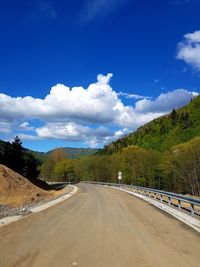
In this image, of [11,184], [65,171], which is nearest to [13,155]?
[11,184]

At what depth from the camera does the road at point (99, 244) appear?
8.22 m

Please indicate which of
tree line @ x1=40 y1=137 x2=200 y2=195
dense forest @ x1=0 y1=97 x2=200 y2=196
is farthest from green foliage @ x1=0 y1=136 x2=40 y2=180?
tree line @ x1=40 y1=137 x2=200 y2=195

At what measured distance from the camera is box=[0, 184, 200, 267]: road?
27.0 feet

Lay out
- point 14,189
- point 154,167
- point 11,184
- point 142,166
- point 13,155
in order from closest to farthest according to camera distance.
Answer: point 14,189 → point 11,184 → point 13,155 → point 154,167 → point 142,166

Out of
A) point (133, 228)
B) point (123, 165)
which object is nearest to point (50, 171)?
point (123, 165)

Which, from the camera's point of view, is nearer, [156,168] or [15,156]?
[15,156]

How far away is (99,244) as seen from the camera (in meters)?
10.3

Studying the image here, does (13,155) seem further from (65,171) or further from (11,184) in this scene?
(65,171)

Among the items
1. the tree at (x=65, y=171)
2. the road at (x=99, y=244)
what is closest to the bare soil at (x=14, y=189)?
the road at (x=99, y=244)

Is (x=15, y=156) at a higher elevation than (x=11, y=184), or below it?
higher

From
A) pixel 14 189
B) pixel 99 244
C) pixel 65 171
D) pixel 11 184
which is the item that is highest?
pixel 65 171

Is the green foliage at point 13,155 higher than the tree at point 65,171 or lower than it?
lower

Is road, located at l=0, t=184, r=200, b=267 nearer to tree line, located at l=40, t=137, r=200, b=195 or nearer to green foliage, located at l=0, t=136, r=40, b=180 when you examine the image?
green foliage, located at l=0, t=136, r=40, b=180

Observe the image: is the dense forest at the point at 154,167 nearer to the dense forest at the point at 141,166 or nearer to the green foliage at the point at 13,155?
the dense forest at the point at 141,166
